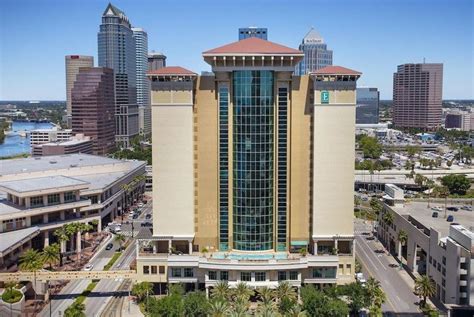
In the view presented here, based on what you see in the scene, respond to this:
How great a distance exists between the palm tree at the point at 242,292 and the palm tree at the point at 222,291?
86 cm

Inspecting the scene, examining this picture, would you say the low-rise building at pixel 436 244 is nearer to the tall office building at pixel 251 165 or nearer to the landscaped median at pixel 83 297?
the tall office building at pixel 251 165

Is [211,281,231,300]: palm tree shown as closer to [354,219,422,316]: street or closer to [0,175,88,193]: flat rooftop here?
[354,219,422,316]: street

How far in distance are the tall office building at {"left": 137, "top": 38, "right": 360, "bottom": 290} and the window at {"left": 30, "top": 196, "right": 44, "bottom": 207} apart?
72.8 feet

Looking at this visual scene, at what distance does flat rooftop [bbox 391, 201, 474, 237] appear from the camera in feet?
232

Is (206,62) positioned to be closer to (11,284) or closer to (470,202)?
(11,284)

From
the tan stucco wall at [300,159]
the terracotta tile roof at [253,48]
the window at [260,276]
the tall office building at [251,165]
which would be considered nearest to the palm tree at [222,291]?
the tall office building at [251,165]

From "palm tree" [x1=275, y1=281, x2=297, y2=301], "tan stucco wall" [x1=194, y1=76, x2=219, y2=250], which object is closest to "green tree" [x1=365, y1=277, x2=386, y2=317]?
"palm tree" [x1=275, y1=281, x2=297, y2=301]

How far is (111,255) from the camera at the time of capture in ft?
258

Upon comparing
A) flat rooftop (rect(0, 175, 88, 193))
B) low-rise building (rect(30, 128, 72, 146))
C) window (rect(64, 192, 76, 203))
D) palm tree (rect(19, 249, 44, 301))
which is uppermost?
low-rise building (rect(30, 128, 72, 146))

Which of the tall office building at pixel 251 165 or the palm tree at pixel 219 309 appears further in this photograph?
the tall office building at pixel 251 165

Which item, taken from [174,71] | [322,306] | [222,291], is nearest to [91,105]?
[174,71]

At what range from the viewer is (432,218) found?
76.3 metres

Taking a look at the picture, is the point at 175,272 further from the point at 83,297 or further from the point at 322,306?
the point at 322,306

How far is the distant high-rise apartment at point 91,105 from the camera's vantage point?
17462cm
